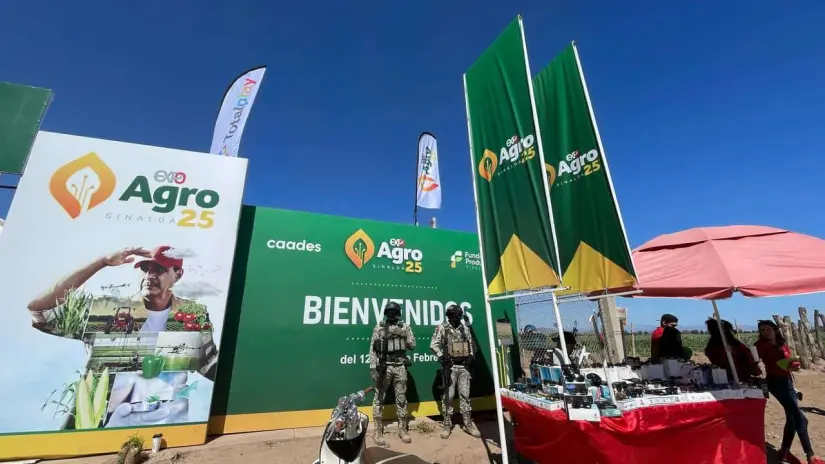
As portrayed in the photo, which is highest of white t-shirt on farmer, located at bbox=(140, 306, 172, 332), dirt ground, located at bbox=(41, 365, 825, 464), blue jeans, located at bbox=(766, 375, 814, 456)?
white t-shirt on farmer, located at bbox=(140, 306, 172, 332)

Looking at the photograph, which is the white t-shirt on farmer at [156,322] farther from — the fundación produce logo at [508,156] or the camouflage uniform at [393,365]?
the fundación produce logo at [508,156]

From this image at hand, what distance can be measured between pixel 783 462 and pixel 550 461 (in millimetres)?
3671

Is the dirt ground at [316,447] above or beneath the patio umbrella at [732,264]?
beneath

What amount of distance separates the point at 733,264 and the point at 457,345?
3.92 meters

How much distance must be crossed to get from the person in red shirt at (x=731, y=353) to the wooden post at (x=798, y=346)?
484 inches

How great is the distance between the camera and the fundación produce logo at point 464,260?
7582 mm

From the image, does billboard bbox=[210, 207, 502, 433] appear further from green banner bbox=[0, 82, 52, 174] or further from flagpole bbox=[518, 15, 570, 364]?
flagpole bbox=[518, 15, 570, 364]

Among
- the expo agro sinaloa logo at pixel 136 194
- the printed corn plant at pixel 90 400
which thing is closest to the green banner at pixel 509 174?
the expo agro sinaloa logo at pixel 136 194

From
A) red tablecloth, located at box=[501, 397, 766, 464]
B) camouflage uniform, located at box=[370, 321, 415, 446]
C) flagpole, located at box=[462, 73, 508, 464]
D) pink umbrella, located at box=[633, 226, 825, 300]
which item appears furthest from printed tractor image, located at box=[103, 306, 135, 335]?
pink umbrella, located at box=[633, 226, 825, 300]

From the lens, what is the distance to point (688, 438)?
3441mm

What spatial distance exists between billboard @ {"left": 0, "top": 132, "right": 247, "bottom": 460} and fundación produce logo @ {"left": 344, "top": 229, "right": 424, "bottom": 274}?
224 cm

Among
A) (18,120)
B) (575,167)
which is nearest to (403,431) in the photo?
(575,167)

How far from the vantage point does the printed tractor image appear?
485 cm

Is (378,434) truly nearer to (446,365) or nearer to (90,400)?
(446,365)
